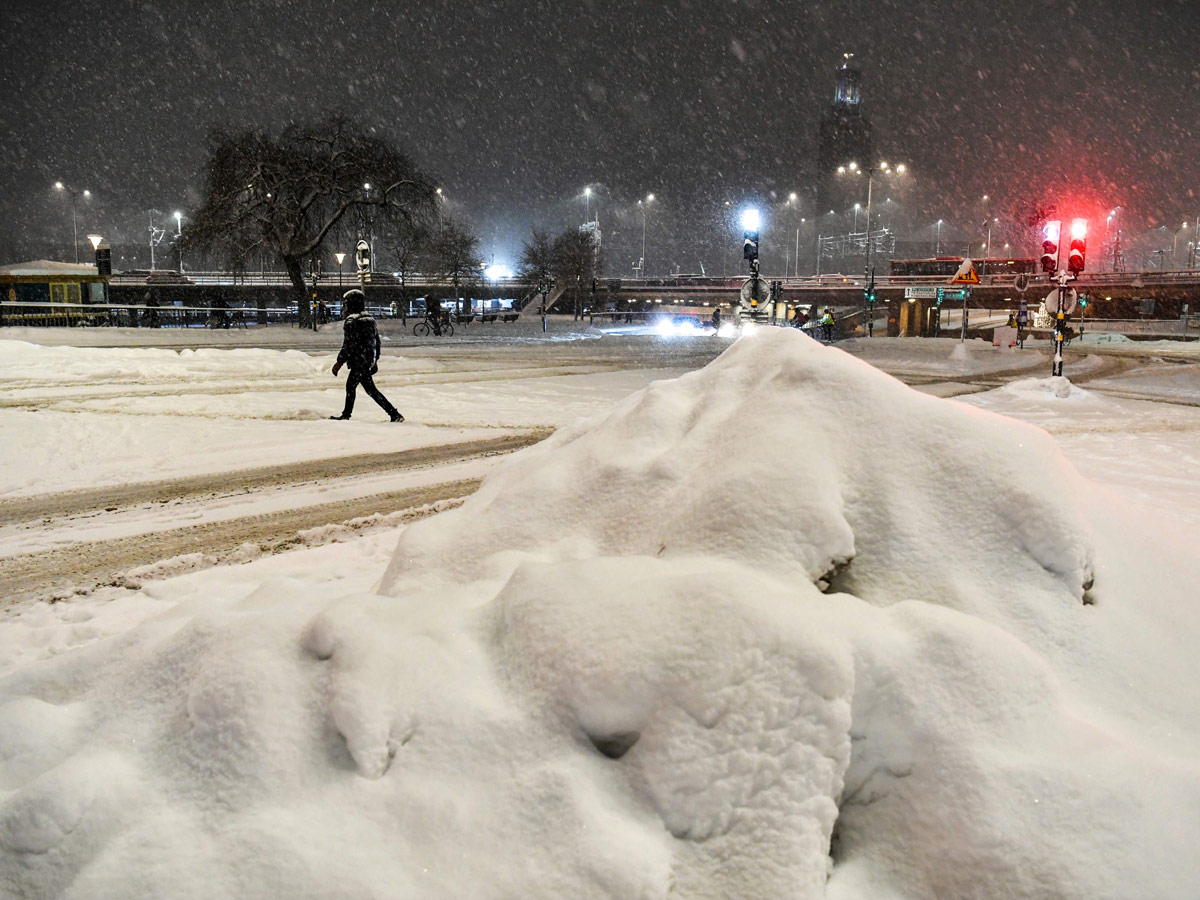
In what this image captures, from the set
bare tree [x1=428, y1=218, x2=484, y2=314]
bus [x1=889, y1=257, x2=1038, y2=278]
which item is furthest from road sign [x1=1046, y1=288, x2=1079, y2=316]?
bus [x1=889, y1=257, x2=1038, y2=278]

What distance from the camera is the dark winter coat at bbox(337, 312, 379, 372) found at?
35.8 ft

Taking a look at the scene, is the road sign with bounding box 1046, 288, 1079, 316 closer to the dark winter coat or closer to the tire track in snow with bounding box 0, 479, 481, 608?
the dark winter coat

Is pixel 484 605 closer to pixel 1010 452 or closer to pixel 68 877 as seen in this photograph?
pixel 68 877

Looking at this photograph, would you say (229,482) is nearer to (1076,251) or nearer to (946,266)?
(1076,251)

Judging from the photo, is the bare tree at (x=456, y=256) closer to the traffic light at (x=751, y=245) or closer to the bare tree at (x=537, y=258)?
the bare tree at (x=537, y=258)

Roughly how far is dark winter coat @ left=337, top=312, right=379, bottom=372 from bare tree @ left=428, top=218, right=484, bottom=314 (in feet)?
150

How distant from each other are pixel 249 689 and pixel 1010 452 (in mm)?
2789

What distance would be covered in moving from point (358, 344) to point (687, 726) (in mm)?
9591

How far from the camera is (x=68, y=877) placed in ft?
6.69

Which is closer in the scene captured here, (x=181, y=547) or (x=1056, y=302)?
(x=181, y=547)

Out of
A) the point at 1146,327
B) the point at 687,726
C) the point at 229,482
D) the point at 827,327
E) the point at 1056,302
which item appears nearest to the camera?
the point at 687,726

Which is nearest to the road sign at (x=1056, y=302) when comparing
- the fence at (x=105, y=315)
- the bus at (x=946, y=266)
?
the fence at (x=105, y=315)

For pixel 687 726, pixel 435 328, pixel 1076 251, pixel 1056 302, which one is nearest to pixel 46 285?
pixel 435 328

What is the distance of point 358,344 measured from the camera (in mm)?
10930
